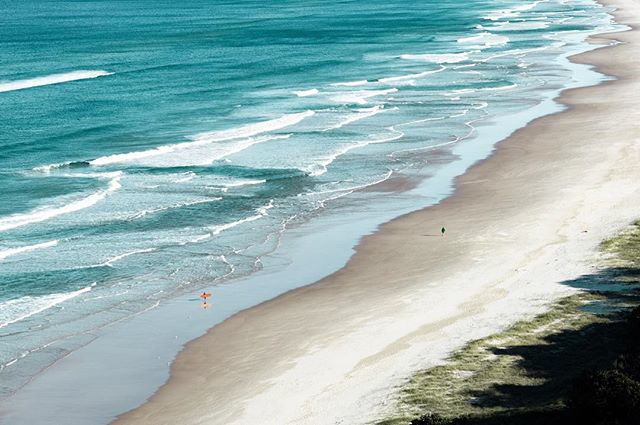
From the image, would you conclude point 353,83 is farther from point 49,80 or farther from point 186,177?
point 186,177

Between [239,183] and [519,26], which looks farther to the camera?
[519,26]

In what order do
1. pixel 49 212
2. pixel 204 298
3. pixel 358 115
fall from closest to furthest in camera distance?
pixel 204 298 < pixel 49 212 < pixel 358 115

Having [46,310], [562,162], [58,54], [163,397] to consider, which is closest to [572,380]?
[163,397]

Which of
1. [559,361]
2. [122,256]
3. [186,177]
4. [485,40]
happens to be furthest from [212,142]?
[485,40]

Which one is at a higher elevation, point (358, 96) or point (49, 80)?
point (49, 80)

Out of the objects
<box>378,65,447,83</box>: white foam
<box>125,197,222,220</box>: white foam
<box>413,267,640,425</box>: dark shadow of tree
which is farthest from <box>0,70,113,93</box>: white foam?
<box>413,267,640,425</box>: dark shadow of tree

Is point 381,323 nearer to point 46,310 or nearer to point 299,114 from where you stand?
point 46,310

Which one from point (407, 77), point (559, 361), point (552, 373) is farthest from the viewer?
point (407, 77)
